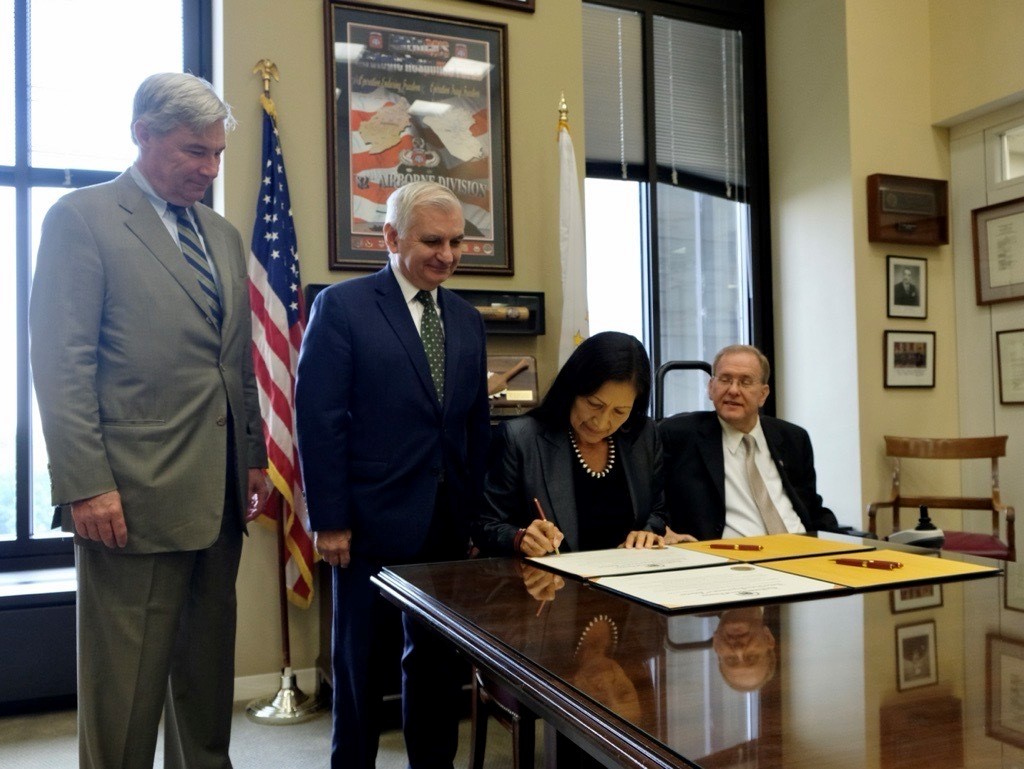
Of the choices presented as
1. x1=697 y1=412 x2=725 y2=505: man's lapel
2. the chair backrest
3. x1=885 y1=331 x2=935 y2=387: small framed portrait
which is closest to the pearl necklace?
x1=697 y1=412 x2=725 y2=505: man's lapel

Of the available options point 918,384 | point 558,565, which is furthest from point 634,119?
point 558,565

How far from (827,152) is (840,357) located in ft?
3.61

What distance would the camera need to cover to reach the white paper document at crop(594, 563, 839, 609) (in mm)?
1367

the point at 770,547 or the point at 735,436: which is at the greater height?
the point at 735,436

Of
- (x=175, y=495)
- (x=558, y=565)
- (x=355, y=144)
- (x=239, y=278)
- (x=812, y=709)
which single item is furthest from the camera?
(x=355, y=144)

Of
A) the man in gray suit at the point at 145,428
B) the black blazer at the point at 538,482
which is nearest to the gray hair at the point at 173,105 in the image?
the man in gray suit at the point at 145,428

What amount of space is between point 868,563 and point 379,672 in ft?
3.96

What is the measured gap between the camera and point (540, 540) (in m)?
1.83

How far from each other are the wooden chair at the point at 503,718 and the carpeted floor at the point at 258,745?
698mm

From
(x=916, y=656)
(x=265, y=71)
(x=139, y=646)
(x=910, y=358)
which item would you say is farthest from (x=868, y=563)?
(x=910, y=358)

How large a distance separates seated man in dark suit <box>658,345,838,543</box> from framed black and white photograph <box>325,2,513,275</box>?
129cm

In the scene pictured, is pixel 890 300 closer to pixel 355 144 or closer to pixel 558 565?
pixel 355 144

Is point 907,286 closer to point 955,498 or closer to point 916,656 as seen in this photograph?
point 955,498

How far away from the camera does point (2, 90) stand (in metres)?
3.69
